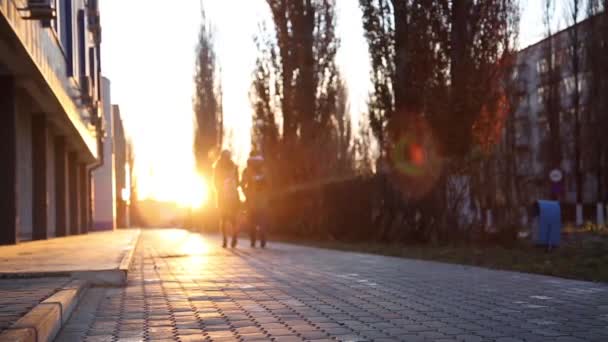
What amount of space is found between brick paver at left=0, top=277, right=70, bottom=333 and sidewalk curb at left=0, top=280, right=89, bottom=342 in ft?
0.25

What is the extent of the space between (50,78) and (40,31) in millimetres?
1861

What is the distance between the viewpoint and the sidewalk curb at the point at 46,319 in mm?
4293

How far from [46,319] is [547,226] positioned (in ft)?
30.8

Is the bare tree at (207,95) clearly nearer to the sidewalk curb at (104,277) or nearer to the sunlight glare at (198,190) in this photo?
the sunlight glare at (198,190)

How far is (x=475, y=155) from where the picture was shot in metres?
14.7

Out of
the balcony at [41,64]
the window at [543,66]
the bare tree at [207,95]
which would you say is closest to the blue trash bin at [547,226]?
the balcony at [41,64]

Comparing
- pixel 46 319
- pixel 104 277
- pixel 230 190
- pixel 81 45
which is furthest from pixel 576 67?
pixel 46 319

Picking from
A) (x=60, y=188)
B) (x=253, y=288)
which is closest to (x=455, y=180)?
(x=253, y=288)

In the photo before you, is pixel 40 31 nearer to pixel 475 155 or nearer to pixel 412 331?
pixel 475 155

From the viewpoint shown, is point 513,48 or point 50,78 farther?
point 50,78

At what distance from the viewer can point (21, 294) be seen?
665 centimetres

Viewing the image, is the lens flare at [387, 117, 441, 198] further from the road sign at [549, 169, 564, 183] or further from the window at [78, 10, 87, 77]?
the road sign at [549, 169, 564, 183]

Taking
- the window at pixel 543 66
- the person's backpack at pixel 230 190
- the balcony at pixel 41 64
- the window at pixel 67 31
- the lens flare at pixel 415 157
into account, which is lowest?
the person's backpack at pixel 230 190

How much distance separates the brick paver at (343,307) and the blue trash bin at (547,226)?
119 inches
